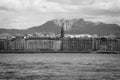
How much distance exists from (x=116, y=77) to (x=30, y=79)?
1442 cm

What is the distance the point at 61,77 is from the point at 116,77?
9125 millimetres

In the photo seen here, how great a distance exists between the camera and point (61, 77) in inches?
2506

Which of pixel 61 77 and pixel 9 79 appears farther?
pixel 61 77

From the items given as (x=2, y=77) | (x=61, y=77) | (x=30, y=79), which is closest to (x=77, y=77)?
(x=61, y=77)

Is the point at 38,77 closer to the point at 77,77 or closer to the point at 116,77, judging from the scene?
the point at 77,77

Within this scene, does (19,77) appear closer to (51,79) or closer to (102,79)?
(51,79)

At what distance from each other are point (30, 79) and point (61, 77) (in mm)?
6023

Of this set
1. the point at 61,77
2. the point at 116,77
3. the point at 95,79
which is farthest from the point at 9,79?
the point at 116,77

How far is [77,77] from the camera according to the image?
63781 mm

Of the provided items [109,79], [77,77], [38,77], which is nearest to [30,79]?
[38,77]

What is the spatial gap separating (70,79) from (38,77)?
5.64 metres

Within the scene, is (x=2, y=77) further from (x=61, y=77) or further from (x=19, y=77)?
(x=61, y=77)

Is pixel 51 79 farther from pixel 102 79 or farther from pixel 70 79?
pixel 102 79

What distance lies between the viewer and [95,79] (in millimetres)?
60688
